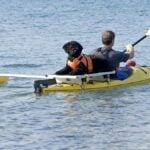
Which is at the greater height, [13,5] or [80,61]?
[80,61]

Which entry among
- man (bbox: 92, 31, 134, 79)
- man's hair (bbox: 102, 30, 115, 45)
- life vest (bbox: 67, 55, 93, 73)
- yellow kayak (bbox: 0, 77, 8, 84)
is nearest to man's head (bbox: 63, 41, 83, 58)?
life vest (bbox: 67, 55, 93, 73)

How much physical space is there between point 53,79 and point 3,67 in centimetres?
459

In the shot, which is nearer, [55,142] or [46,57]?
[55,142]

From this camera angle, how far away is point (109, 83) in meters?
17.2

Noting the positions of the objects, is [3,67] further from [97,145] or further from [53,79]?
[97,145]

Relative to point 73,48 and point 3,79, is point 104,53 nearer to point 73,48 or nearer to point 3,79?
point 73,48

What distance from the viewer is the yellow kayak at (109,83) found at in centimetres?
1672

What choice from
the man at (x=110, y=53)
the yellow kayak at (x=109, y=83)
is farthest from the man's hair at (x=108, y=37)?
the yellow kayak at (x=109, y=83)

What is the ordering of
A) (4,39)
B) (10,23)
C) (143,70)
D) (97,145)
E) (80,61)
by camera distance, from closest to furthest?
1. (97,145)
2. (80,61)
3. (143,70)
4. (4,39)
5. (10,23)

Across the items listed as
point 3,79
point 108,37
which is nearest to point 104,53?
point 108,37

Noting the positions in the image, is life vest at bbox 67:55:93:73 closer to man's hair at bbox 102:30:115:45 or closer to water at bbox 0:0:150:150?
water at bbox 0:0:150:150

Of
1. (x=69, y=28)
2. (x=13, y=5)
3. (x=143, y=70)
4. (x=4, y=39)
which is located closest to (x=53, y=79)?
(x=143, y=70)

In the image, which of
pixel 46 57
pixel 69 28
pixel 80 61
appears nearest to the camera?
pixel 80 61

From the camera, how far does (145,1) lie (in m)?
56.2
